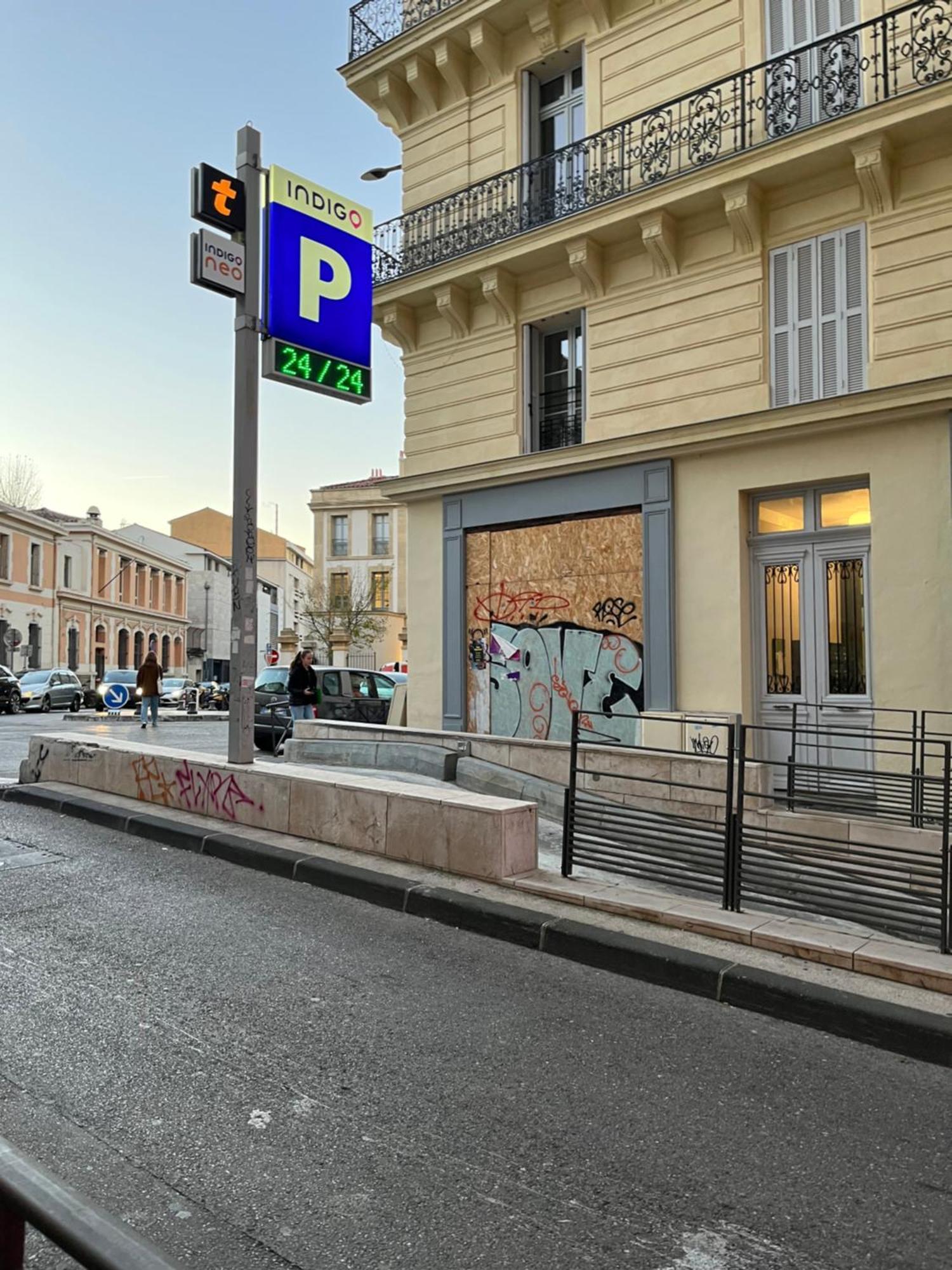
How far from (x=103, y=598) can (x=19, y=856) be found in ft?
196

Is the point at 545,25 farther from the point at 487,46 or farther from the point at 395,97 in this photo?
the point at 395,97

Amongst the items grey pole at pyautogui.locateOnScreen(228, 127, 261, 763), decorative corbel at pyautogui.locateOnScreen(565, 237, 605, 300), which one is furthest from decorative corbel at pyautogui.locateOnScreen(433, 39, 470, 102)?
→ grey pole at pyautogui.locateOnScreen(228, 127, 261, 763)

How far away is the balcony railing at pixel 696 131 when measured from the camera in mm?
10227

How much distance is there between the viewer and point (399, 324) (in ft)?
48.8

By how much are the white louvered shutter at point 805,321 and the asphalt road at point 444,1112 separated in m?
8.27

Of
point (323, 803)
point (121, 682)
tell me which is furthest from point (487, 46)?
point (121, 682)

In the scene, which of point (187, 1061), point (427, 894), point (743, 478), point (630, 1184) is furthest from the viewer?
point (743, 478)

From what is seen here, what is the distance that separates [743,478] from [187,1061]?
9495 millimetres

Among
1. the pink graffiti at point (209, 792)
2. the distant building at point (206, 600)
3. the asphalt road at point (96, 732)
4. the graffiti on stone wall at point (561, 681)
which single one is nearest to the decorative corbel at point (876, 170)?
the graffiti on stone wall at point (561, 681)

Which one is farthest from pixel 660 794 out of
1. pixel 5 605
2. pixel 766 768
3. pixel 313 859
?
pixel 5 605

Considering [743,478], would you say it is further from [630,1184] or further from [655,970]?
[630,1184]

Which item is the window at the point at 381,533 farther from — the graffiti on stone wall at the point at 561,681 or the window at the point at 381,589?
the graffiti on stone wall at the point at 561,681

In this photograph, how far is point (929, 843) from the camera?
8.06 meters

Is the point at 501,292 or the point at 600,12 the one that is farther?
the point at 501,292
